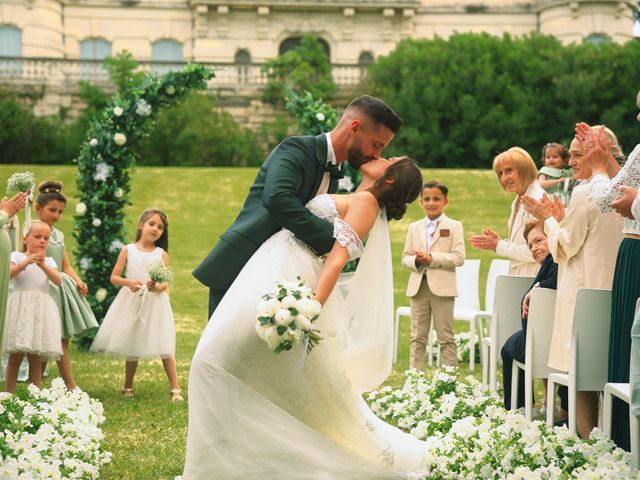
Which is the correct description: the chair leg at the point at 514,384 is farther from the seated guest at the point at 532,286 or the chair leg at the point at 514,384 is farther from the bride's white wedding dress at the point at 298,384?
the bride's white wedding dress at the point at 298,384

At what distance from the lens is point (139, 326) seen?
27.8ft

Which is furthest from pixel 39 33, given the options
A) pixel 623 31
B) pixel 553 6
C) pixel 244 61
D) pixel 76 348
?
pixel 76 348

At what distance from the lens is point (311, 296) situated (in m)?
4.74

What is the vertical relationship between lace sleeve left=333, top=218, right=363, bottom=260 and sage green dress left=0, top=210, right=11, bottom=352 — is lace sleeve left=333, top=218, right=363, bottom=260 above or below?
above

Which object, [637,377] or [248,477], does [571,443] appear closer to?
[637,377]

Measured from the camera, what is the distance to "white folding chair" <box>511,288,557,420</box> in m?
6.32

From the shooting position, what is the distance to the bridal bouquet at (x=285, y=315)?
179 inches

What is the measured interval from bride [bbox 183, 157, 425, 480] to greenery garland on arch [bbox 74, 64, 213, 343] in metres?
7.09

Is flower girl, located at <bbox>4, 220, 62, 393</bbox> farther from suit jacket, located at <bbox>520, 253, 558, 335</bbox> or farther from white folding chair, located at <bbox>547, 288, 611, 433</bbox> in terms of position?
white folding chair, located at <bbox>547, 288, 611, 433</bbox>

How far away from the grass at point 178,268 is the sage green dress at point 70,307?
582mm

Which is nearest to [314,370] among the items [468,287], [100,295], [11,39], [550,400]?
[550,400]

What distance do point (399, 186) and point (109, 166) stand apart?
24.9 feet

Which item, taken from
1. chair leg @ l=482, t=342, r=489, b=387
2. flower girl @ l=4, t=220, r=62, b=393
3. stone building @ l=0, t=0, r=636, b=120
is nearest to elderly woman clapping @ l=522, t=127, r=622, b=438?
chair leg @ l=482, t=342, r=489, b=387

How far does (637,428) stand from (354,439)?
5.15 feet
